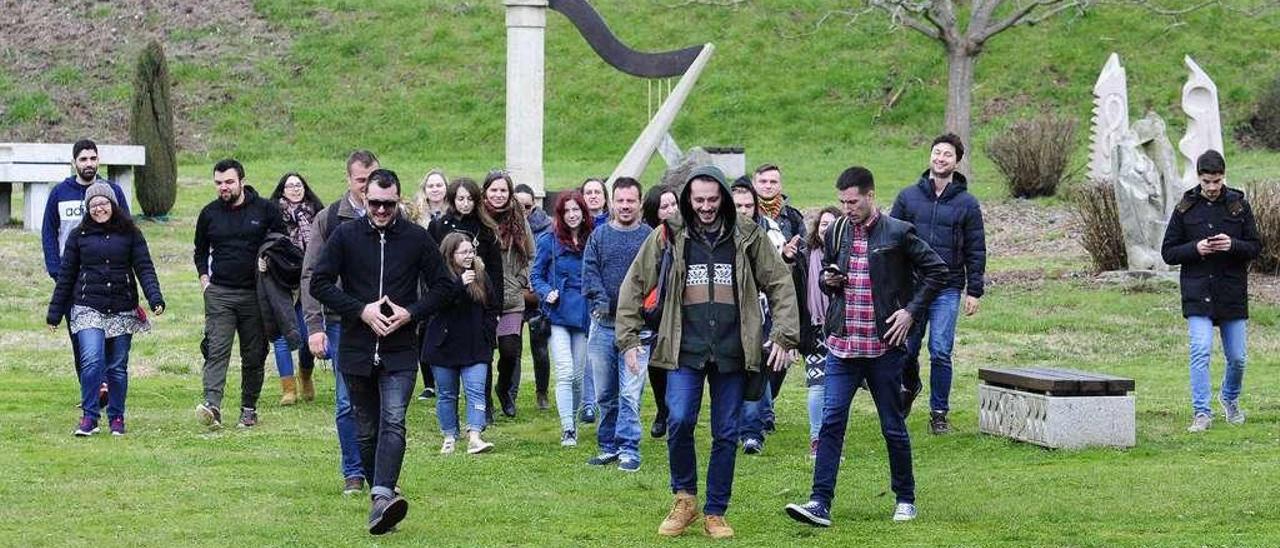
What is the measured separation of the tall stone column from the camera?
1920 centimetres

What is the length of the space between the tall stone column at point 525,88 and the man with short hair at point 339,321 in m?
8.17

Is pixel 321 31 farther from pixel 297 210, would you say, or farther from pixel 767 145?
pixel 297 210

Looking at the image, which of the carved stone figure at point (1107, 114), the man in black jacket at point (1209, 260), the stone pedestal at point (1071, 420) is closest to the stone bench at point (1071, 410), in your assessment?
the stone pedestal at point (1071, 420)

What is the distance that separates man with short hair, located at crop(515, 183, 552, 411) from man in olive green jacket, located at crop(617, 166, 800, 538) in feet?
12.6

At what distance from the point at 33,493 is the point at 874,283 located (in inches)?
173

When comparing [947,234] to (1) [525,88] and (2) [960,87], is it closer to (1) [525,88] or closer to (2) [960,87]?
(1) [525,88]

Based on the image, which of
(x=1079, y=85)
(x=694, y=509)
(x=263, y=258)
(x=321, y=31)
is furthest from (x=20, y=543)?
(x=321, y=31)

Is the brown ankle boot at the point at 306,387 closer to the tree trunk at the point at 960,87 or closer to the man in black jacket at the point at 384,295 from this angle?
the man in black jacket at the point at 384,295

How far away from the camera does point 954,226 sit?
1152 cm

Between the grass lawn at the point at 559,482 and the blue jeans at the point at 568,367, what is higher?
the blue jeans at the point at 568,367

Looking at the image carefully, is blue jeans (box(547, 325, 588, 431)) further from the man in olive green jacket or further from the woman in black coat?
the man in olive green jacket

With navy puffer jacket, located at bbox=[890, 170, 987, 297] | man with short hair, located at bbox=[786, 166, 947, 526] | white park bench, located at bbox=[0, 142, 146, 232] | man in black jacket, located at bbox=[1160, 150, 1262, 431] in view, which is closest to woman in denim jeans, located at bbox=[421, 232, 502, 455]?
navy puffer jacket, located at bbox=[890, 170, 987, 297]

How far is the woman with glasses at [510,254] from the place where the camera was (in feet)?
38.8

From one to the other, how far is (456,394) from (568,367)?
0.79 m
